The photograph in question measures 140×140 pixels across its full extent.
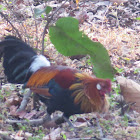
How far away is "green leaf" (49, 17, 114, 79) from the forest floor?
55 cm

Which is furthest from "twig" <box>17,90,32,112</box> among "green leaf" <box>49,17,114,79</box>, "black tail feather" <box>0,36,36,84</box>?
"green leaf" <box>49,17,114,79</box>

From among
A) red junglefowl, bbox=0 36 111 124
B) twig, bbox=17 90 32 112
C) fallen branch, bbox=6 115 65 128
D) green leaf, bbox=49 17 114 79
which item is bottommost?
fallen branch, bbox=6 115 65 128

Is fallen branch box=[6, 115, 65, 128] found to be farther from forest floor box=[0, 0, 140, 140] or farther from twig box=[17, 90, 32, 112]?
twig box=[17, 90, 32, 112]

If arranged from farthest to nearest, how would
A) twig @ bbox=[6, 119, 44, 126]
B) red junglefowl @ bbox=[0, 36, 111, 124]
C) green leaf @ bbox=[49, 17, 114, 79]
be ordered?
green leaf @ bbox=[49, 17, 114, 79], twig @ bbox=[6, 119, 44, 126], red junglefowl @ bbox=[0, 36, 111, 124]

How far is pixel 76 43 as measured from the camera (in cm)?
402

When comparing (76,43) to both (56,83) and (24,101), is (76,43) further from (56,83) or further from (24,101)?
(24,101)

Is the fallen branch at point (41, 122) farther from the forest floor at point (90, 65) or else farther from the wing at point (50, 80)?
the wing at point (50, 80)

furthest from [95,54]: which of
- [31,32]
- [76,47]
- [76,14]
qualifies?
[76,14]

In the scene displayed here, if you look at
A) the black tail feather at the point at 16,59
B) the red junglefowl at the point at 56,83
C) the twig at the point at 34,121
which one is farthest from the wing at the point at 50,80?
the twig at the point at 34,121

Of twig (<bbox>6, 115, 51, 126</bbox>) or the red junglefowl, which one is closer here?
the red junglefowl

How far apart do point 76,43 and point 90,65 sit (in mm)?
1436

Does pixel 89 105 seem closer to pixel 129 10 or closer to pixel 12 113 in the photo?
pixel 12 113

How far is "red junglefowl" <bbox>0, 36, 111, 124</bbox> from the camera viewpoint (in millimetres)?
3570

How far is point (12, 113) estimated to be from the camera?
13.0 ft
